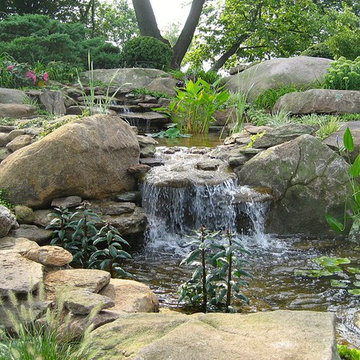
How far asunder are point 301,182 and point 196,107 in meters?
4.09

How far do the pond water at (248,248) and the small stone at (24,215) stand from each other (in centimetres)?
110

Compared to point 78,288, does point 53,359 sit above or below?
above

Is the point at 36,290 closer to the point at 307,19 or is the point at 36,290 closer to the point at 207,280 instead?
the point at 207,280

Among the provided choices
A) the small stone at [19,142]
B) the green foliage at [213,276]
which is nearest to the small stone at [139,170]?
the small stone at [19,142]

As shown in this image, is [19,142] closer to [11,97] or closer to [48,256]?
[48,256]

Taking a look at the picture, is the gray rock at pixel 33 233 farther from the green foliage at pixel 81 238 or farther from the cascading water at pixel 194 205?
the cascading water at pixel 194 205

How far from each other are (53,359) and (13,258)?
1676 mm

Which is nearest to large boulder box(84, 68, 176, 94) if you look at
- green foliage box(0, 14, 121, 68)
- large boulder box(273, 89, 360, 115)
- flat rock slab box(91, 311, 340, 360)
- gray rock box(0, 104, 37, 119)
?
green foliage box(0, 14, 121, 68)

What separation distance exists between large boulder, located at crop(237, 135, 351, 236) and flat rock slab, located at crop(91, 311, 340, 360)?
382 centimetres

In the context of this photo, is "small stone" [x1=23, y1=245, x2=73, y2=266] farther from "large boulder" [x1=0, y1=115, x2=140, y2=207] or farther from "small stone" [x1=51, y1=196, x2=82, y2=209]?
"large boulder" [x1=0, y1=115, x2=140, y2=207]

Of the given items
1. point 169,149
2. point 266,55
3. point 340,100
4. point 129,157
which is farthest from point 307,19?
point 129,157

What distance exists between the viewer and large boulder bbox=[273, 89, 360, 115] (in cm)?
946

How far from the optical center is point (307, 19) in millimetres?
19938

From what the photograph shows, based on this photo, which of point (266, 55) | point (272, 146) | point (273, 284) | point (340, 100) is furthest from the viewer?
point (266, 55)
